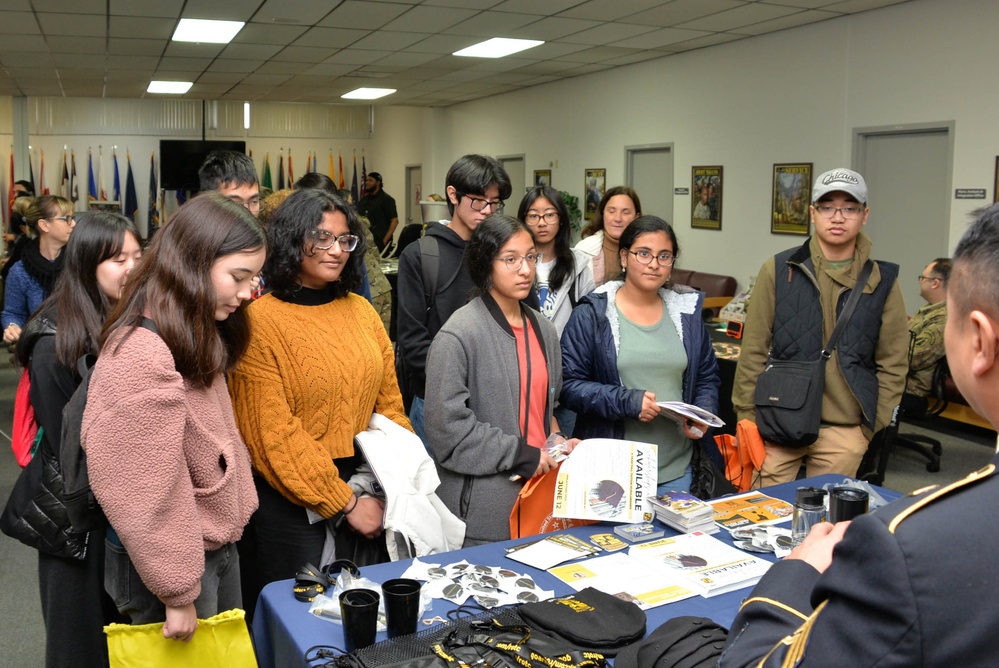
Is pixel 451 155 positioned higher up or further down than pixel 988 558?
higher up

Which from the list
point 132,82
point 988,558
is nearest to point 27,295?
point 988,558

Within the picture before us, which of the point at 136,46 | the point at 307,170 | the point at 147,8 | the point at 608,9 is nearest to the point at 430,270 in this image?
the point at 608,9

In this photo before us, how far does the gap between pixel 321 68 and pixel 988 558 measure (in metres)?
10.7

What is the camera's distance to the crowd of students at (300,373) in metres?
1.81

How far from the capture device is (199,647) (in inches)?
73.9

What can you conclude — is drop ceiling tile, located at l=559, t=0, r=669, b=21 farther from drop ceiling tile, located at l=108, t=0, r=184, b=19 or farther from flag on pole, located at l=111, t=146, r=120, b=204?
flag on pole, located at l=111, t=146, r=120, b=204

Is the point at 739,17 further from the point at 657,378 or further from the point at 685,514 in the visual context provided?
the point at 685,514

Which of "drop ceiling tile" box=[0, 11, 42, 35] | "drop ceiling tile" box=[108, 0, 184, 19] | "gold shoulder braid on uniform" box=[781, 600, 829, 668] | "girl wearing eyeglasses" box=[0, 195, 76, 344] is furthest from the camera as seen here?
"drop ceiling tile" box=[0, 11, 42, 35]

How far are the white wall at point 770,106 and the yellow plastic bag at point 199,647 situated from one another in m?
5.77

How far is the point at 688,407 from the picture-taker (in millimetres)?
2672

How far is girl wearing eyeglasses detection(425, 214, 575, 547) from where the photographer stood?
8.45 ft

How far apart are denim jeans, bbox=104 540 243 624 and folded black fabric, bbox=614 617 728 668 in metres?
0.97

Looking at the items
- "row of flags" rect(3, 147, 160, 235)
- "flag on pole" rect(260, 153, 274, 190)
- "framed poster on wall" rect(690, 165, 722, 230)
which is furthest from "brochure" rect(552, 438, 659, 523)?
"flag on pole" rect(260, 153, 274, 190)

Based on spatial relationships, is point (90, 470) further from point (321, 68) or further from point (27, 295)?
point (321, 68)
